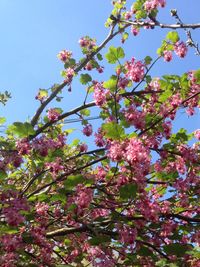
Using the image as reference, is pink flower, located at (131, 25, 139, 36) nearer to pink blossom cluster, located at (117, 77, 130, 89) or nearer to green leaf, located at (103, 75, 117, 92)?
pink blossom cluster, located at (117, 77, 130, 89)

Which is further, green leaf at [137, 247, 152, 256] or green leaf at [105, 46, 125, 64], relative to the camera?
green leaf at [105, 46, 125, 64]

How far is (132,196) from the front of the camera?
666 cm

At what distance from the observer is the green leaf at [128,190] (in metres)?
6.51

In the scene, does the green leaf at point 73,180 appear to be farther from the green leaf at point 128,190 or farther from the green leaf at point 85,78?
the green leaf at point 85,78

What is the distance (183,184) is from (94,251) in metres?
2.13

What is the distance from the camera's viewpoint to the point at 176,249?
702 centimetres

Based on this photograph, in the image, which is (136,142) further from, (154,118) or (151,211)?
(154,118)

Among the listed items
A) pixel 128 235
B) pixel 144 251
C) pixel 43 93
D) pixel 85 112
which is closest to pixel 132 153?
pixel 128 235

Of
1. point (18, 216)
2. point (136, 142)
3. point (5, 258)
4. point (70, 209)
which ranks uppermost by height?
point (136, 142)

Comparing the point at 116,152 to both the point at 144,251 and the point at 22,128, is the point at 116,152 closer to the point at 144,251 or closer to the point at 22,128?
the point at 22,128

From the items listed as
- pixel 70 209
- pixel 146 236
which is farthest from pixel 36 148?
pixel 146 236

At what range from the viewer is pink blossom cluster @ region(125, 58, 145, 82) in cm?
861

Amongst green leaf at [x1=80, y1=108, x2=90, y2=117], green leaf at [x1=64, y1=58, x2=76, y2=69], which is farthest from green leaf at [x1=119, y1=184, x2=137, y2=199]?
green leaf at [x1=64, y1=58, x2=76, y2=69]

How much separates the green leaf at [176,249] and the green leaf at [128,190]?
1184 millimetres
